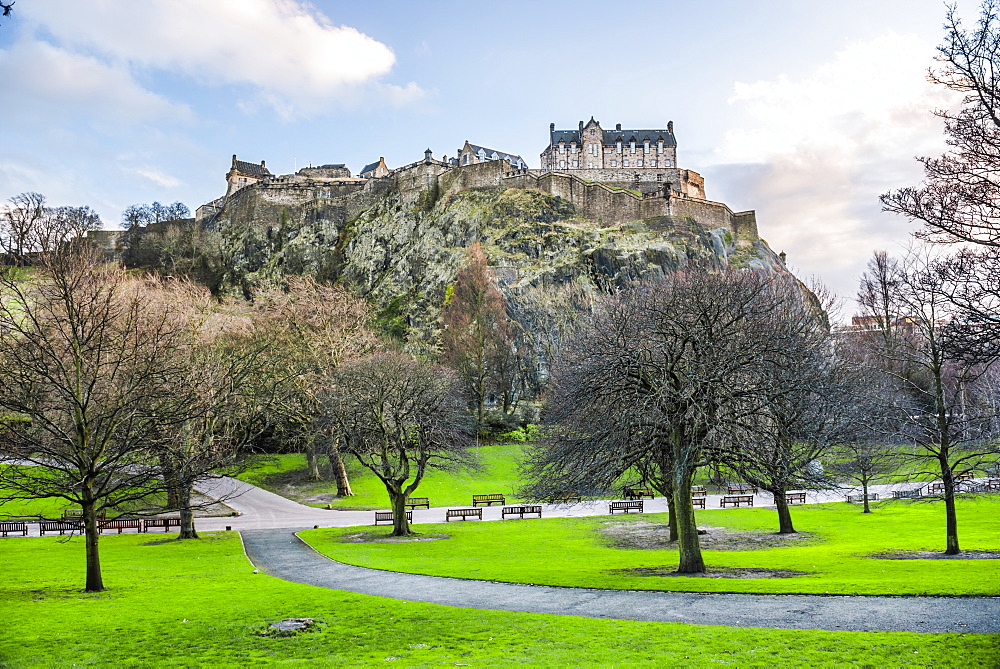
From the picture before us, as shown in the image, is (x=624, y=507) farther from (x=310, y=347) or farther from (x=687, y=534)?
(x=310, y=347)

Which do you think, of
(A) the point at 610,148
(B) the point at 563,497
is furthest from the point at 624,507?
(A) the point at 610,148

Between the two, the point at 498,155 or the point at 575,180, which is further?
the point at 498,155

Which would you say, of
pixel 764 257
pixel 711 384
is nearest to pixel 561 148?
pixel 764 257

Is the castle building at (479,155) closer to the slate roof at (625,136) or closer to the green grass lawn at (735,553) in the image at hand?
the slate roof at (625,136)

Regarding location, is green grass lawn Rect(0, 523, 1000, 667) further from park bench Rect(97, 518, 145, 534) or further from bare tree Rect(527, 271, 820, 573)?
park bench Rect(97, 518, 145, 534)

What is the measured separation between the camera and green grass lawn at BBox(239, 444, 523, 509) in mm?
38969

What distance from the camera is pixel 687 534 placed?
16.8 metres

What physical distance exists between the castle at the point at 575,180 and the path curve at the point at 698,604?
59.1 metres

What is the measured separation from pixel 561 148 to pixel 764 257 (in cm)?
3646

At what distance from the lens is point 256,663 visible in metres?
9.70

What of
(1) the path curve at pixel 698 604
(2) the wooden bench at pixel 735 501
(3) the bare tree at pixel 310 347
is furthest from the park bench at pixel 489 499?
(1) the path curve at pixel 698 604

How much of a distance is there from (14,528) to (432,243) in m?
47.6

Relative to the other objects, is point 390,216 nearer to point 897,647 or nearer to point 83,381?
point 83,381

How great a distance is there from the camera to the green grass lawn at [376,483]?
39.0 m
